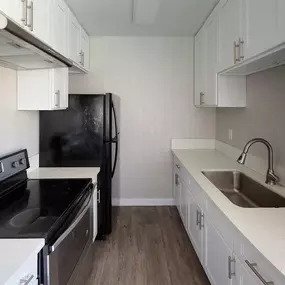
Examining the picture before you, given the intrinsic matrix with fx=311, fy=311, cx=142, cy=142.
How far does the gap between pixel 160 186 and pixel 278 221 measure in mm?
2920

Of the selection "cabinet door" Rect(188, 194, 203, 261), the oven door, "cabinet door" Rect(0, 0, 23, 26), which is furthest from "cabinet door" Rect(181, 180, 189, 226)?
"cabinet door" Rect(0, 0, 23, 26)

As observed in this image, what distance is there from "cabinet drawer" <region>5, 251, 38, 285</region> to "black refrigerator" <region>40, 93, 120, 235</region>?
6.25ft

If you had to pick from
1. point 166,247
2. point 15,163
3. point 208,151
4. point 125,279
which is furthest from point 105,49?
point 125,279

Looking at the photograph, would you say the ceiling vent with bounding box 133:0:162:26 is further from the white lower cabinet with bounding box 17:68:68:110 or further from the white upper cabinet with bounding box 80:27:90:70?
the white lower cabinet with bounding box 17:68:68:110

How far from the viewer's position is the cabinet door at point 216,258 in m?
1.67

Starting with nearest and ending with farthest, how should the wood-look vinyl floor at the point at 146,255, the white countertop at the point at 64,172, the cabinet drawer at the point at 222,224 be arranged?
the cabinet drawer at the point at 222,224
the wood-look vinyl floor at the point at 146,255
the white countertop at the point at 64,172

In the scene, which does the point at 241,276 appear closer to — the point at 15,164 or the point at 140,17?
the point at 15,164

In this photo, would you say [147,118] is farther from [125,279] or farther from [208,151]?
[125,279]

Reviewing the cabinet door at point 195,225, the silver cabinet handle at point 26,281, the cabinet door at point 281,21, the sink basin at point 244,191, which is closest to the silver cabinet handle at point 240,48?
the cabinet door at point 281,21

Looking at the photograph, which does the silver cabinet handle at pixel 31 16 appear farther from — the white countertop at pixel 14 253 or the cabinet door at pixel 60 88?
the white countertop at pixel 14 253

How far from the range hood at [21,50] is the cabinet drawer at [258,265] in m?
1.36

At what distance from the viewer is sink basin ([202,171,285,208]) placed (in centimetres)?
214

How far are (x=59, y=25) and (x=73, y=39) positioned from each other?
0.59 meters

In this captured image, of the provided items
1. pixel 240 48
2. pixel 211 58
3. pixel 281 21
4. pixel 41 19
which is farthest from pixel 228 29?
pixel 41 19
